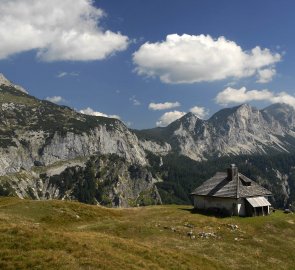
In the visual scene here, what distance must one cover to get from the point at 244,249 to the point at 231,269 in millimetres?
10176

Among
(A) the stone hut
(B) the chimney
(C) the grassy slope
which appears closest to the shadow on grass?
(A) the stone hut

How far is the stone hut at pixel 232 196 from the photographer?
7806 cm

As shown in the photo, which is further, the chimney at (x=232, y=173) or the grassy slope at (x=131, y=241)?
the chimney at (x=232, y=173)

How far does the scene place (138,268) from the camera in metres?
30.4

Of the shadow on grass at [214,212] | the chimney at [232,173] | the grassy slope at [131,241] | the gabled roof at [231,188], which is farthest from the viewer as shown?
the chimney at [232,173]

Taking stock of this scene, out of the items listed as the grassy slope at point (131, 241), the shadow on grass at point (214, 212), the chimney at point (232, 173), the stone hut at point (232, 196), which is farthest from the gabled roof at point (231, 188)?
the grassy slope at point (131, 241)

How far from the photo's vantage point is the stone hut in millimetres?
78062

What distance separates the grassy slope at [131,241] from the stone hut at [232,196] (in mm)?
4221

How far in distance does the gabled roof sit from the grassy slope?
6.60 m

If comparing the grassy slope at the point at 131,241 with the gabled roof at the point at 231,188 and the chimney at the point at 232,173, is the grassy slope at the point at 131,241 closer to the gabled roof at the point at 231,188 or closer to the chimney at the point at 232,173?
the gabled roof at the point at 231,188

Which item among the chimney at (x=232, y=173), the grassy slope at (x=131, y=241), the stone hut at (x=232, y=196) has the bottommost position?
the grassy slope at (x=131, y=241)

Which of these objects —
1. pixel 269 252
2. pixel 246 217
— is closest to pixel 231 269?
pixel 269 252

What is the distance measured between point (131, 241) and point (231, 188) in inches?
1759

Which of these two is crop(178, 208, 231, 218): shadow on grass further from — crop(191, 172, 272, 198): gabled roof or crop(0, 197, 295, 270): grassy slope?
crop(0, 197, 295, 270): grassy slope
